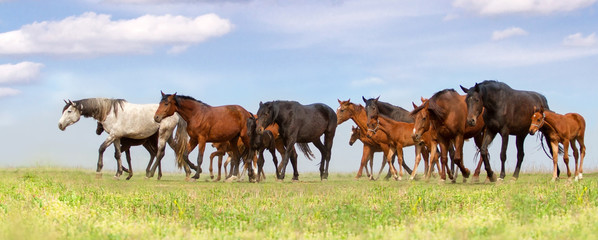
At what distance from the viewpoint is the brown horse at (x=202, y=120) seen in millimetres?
21109

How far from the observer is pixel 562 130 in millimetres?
19484

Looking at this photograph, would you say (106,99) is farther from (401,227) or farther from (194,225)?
(401,227)

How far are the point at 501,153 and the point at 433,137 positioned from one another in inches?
65.7

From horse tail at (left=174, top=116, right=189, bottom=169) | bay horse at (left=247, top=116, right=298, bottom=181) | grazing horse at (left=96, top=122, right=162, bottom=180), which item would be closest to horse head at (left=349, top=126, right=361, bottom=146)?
bay horse at (left=247, top=116, right=298, bottom=181)

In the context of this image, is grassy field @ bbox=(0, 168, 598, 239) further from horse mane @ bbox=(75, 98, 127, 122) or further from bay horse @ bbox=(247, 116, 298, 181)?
horse mane @ bbox=(75, 98, 127, 122)

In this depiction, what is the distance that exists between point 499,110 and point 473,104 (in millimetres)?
853

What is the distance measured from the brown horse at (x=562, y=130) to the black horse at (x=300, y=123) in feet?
21.6

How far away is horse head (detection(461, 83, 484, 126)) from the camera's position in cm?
1764

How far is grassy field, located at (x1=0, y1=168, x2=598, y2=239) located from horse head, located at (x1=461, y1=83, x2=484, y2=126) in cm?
177

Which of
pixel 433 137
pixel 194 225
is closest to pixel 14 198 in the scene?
pixel 194 225

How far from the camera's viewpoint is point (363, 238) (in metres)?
9.86

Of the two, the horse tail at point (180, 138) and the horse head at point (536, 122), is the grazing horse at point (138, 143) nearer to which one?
the horse tail at point (180, 138)

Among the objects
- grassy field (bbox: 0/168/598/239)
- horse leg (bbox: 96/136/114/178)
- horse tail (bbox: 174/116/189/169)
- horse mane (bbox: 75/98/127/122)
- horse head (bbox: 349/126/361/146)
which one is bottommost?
grassy field (bbox: 0/168/598/239)

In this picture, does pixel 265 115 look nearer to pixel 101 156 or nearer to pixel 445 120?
pixel 445 120
